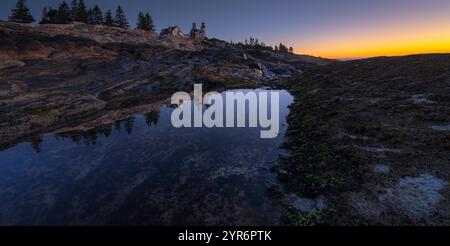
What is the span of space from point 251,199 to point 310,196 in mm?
3481

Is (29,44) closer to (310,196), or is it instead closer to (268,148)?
(268,148)

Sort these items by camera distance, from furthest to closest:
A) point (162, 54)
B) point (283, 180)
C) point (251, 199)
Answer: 1. point (162, 54)
2. point (283, 180)
3. point (251, 199)

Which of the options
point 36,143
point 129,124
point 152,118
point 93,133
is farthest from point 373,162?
point 36,143

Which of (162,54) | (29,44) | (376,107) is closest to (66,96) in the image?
(29,44)

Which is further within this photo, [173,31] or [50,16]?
[173,31]

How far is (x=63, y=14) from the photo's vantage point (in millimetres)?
105625

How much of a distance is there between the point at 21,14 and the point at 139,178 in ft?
387

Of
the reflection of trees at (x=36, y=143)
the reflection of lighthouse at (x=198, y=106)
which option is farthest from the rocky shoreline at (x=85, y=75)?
the reflection of lighthouse at (x=198, y=106)

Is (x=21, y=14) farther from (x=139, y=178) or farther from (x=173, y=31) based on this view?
(x=139, y=178)

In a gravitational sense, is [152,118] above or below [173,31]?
below

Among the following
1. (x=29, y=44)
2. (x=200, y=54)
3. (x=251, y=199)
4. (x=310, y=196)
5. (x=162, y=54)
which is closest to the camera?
(x=310, y=196)

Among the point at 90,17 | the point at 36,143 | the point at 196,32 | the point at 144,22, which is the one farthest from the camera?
the point at 196,32
